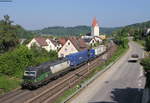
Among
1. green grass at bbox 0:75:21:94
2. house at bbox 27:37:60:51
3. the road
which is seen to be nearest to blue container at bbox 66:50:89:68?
the road

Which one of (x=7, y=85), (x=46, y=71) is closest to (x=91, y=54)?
(x=46, y=71)

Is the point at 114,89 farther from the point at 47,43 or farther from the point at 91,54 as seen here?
the point at 47,43

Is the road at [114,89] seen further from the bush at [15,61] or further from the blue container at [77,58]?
the bush at [15,61]

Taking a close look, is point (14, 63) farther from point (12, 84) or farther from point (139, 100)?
point (139, 100)

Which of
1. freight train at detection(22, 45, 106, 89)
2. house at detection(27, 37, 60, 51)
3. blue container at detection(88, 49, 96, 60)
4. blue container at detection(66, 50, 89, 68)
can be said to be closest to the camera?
freight train at detection(22, 45, 106, 89)

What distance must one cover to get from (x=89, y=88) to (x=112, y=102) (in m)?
6.84

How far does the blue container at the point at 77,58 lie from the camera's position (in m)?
49.4

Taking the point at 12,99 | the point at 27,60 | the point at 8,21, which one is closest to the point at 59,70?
the point at 27,60

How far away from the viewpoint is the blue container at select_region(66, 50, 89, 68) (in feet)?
162

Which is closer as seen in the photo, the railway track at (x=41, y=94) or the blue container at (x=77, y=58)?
the railway track at (x=41, y=94)

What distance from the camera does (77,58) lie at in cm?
5338

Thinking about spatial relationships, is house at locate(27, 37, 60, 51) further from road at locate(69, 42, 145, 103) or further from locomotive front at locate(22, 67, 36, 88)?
locomotive front at locate(22, 67, 36, 88)

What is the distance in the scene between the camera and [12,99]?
30.0 m

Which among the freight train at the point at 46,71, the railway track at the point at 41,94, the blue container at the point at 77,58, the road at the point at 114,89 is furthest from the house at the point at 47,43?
the railway track at the point at 41,94
